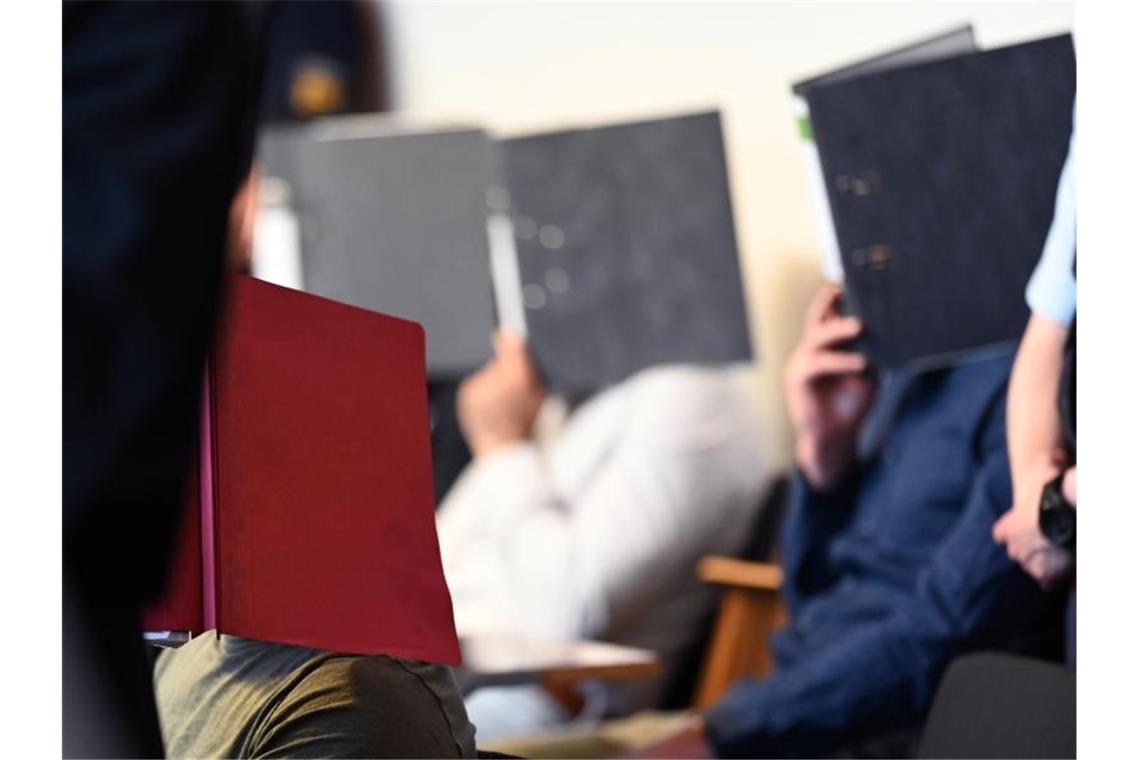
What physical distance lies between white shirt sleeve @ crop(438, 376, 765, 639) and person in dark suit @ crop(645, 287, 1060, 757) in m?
0.25

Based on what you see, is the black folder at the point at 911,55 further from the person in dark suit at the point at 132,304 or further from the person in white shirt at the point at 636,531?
the person in white shirt at the point at 636,531

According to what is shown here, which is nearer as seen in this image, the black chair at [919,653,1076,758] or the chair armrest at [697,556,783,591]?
the black chair at [919,653,1076,758]

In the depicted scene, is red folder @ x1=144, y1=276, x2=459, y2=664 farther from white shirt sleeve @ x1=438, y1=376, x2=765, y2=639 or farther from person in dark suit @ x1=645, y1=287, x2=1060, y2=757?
white shirt sleeve @ x1=438, y1=376, x2=765, y2=639

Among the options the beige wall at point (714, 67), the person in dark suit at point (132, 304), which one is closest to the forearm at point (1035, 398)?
the beige wall at point (714, 67)

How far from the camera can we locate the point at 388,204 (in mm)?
1618

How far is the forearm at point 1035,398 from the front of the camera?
783 millimetres

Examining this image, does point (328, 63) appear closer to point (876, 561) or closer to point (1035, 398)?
point (876, 561)

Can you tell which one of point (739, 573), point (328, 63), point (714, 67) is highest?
point (328, 63)

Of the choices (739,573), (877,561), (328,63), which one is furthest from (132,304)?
(328,63)

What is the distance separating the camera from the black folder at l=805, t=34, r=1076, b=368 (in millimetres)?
827

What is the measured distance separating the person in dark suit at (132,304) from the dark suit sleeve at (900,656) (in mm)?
524

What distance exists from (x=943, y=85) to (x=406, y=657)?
418 mm

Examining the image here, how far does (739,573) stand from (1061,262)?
0.83 m

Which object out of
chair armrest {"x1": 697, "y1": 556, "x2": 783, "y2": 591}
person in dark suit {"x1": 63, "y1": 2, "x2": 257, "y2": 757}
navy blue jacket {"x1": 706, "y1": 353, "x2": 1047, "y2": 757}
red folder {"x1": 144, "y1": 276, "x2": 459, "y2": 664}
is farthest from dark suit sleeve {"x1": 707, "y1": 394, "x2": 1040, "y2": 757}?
person in dark suit {"x1": 63, "y1": 2, "x2": 257, "y2": 757}
